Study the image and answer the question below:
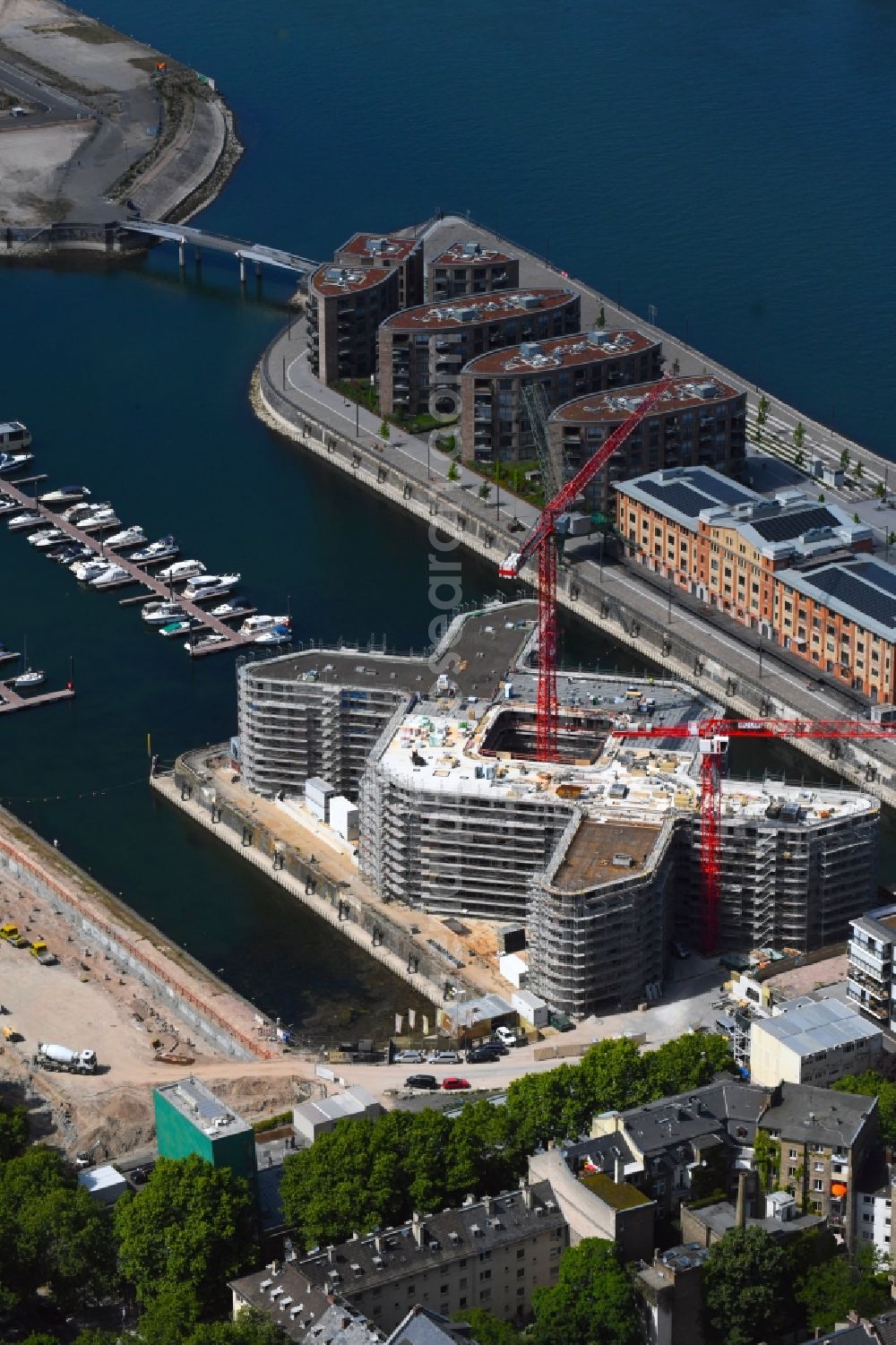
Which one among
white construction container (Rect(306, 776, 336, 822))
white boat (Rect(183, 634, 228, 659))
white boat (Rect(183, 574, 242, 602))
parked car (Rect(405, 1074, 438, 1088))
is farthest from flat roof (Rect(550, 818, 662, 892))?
white boat (Rect(183, 574, 242, 602))

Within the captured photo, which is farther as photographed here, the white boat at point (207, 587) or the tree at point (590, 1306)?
the white boat at point (207, 587)

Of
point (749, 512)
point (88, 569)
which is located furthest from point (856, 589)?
point (88, 569)

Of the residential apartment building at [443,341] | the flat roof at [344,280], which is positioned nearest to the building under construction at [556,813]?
the residential apartment building at [443,341]

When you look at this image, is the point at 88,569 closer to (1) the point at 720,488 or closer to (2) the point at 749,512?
(1) the point at 720,488

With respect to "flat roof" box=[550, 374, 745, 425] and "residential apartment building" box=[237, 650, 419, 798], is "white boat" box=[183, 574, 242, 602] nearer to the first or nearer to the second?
"flat roof" box=[550, 374, 745, 425]

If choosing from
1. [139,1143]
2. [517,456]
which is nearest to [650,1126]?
[139,1143]

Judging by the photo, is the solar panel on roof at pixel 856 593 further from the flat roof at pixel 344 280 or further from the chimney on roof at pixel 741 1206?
the chimney on roof at pixel 741 1206
